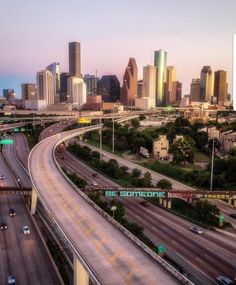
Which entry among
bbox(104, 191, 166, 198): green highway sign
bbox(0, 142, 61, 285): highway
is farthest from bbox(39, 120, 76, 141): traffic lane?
bbox(0, 142, 61, 285): highway

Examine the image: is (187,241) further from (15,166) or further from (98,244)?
(15,166)

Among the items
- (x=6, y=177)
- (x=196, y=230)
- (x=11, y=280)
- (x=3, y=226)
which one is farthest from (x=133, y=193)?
(x=6, y=177)

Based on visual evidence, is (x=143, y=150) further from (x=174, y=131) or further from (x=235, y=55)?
(x=235, y=55)

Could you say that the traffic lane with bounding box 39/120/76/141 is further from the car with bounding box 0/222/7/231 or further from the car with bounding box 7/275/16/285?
the car with bounding box 7/275/16/285

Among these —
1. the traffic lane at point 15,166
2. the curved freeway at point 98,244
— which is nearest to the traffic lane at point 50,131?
the traffic lane at point 15,166

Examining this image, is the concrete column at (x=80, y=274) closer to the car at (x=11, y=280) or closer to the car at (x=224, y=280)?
the car at (x=11, y=280)
